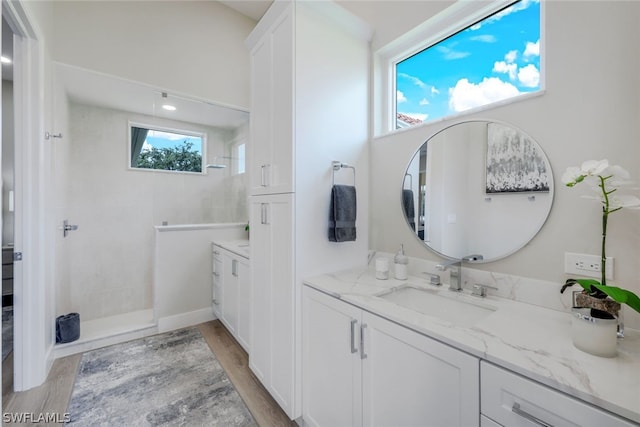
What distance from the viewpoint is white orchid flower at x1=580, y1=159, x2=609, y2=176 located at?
0.88m

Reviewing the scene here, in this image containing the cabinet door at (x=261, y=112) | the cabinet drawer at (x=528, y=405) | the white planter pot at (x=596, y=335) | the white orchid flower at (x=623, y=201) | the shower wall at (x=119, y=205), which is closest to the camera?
the cabinet drawer at (x=528, y=405)

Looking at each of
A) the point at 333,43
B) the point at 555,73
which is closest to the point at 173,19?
the point at 333,43

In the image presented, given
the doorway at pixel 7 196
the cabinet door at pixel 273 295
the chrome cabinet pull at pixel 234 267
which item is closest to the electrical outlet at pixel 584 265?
the cabinet door at pixel 273 295

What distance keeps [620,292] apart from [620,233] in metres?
0.44

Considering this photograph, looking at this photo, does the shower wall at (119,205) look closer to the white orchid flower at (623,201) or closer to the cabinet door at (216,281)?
the cabinet door at (216,281)

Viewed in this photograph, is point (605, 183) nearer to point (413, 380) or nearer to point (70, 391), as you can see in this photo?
point (413, 380)

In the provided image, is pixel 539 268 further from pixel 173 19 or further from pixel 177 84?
pixel 173 19

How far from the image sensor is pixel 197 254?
3.00m

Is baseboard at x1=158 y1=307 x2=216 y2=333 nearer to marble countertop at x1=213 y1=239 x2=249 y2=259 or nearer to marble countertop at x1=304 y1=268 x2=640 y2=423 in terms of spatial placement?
marble countertop at x1=213 y1=239 x2=249 y2=259

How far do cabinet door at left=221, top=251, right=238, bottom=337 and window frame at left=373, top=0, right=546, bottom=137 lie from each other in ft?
5.69

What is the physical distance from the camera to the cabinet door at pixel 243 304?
7.35ft

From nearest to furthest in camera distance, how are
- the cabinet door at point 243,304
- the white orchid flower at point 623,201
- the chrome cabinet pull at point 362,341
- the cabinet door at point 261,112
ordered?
the white orchid flower at point 623,201 < the chrome cabinet pull at point 362,341 < the cabinet door at point 261,112 < the cabinet door at point 243,304

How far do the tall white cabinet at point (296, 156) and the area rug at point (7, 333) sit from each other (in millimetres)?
2152

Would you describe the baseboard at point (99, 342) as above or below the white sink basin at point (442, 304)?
below
